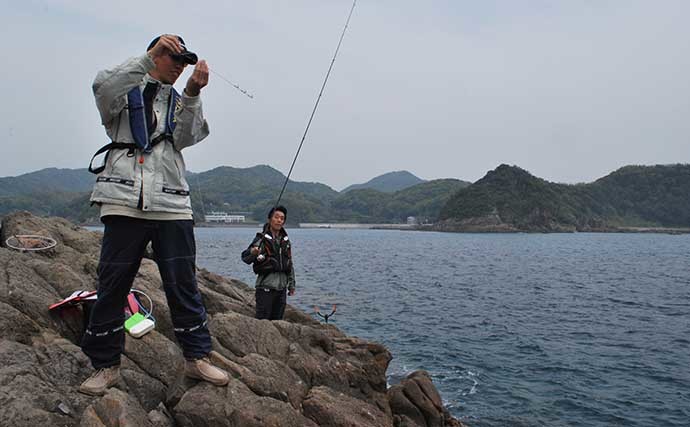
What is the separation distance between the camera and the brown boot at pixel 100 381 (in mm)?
4188

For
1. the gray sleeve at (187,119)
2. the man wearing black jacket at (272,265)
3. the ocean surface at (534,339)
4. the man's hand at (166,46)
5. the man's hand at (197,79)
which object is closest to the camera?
the man's hand at (166,46)

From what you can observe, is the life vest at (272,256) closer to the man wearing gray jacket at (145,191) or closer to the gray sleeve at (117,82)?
the man wearing gray jacket at (145,191)

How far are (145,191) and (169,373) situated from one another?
2578mm

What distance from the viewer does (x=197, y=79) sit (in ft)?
13.5

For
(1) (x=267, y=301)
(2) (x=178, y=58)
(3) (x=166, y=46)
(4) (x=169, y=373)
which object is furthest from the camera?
(1) (x=267, y=301)

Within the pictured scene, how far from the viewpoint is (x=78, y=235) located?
11.6 meters

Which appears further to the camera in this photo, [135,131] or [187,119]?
[187,119]

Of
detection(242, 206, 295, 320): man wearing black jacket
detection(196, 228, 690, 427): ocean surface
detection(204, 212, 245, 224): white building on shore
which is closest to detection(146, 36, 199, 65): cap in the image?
detection(242, 206, 295, 320): man wearing black jacket

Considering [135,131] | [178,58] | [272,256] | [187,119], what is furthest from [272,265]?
[178,58]

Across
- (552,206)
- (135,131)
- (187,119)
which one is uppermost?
(552,206)

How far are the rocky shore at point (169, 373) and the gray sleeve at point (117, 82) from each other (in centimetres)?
256

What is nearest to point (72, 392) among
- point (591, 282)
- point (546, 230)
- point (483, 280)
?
point (483, 280)

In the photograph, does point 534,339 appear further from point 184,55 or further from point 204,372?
point 184,55

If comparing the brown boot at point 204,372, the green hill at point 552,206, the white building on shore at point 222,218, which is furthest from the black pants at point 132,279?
the white building on shore at point 222,218
